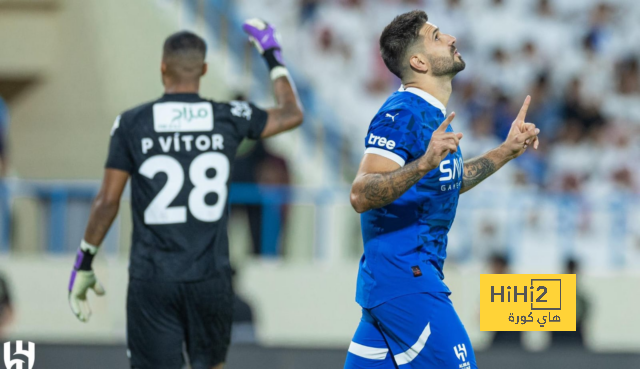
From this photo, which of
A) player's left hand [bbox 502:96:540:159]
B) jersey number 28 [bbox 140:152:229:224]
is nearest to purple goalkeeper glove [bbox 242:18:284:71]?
jersey number 28 [bbox 140:152:229:224]

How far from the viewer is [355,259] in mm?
9836

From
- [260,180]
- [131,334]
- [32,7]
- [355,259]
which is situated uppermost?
[32,7]

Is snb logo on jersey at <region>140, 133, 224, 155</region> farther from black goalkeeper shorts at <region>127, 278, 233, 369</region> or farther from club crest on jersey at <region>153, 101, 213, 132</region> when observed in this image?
black goalkeeper shorts at <region>127, 278, 233, 369</region>

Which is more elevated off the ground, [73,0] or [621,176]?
[73,0]

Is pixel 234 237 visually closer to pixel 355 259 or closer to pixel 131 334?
pixel 355 259

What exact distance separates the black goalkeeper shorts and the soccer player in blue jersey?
110 cm

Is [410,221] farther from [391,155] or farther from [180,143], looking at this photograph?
[180,143]

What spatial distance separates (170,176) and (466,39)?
309 inches

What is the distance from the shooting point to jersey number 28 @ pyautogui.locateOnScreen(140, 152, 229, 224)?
4922 millimetres

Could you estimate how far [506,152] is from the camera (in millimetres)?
4477

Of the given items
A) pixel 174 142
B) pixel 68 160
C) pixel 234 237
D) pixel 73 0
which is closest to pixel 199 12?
pixel 73 0

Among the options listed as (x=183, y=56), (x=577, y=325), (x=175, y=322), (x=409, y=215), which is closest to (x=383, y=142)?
(x=409, y=215)

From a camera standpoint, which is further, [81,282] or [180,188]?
[81,282]
